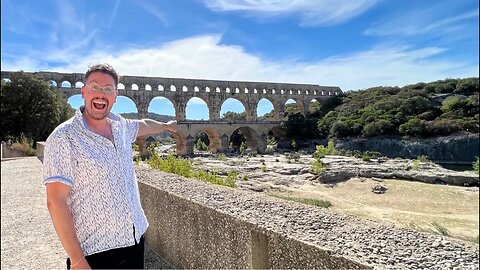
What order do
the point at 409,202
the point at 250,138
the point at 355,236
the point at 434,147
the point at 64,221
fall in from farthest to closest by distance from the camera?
1. the point at 250,138
2. the point at 434,147
3. the point at 409,202
4. the point at 355,236
5. the point at 64,221

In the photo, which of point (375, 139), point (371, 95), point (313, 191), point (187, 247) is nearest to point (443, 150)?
point (375, 139)

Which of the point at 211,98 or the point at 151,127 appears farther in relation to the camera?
the point at 211,98

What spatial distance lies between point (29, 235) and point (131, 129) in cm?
281

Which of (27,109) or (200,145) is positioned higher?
(27,109)

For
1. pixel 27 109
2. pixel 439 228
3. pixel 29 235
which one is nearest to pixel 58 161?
pixel 29 235

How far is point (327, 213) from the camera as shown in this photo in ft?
7.11

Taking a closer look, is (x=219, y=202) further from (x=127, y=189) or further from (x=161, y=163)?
(x=161, y=163)

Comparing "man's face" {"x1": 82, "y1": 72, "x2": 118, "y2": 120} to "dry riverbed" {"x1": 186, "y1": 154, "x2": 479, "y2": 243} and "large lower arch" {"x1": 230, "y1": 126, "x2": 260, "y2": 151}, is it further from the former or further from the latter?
"large lower arch" {"x1": 230, "y1": 126, "x2": 260, "y2": 151}

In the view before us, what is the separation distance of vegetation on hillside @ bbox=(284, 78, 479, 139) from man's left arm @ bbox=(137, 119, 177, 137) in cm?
2826

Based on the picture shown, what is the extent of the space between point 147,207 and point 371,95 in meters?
50.4

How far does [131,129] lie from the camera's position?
1817 mm

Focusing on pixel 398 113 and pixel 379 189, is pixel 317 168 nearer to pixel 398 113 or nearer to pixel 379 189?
pixel 379 189

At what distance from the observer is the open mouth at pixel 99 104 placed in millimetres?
1464

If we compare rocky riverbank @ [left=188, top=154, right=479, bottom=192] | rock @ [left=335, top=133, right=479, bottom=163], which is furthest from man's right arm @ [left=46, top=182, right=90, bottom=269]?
rock @ [left=335, top=133, right=479, bottom=163]
